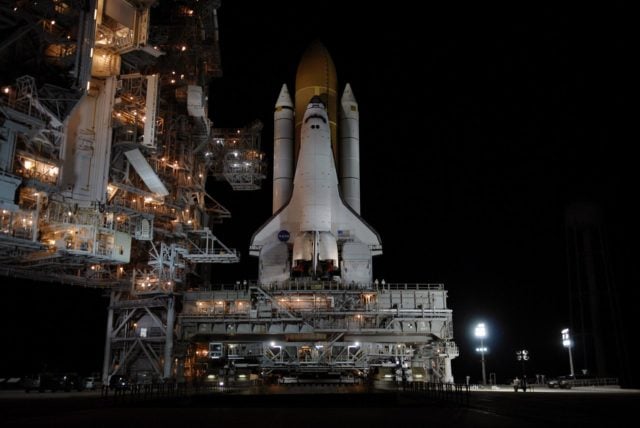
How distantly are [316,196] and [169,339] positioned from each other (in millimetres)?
15951

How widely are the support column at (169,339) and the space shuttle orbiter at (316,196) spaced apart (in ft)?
28.7

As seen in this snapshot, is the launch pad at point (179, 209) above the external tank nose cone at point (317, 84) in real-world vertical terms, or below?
below

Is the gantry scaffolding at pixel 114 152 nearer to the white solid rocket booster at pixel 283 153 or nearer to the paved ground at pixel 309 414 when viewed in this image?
the white solid rocket booster at pixel 283 153

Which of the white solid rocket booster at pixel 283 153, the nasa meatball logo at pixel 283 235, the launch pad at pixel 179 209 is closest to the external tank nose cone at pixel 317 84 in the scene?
the launch pad at pixel 179 209

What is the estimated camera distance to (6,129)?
3170 cm

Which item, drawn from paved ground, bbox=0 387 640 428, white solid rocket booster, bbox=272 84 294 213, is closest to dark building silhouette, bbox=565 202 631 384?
white solid rocket booster, bbox=272 84 294 213

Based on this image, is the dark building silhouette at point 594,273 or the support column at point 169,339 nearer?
the support column at point 169,339

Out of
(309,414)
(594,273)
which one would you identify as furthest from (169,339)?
(594,273)

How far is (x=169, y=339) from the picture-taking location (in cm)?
4525

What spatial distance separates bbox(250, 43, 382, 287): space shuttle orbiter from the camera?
46.4 metres

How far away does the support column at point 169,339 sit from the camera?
4441 centimetres

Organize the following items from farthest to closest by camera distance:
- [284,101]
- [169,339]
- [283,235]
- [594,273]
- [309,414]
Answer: [284,101]
[594,273]
[283,235]
[169,339]
[309,414]

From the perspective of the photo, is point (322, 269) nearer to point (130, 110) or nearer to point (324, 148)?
point (324, 148)

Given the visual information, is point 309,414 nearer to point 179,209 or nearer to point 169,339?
point 169,339
